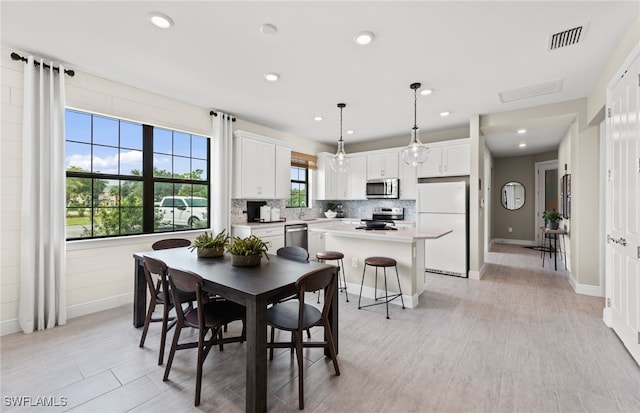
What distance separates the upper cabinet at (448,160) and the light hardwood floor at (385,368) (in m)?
2.58

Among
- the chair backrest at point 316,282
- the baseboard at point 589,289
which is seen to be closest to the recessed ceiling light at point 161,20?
the chair backrest at point 316,282

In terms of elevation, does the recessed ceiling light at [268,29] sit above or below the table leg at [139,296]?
above

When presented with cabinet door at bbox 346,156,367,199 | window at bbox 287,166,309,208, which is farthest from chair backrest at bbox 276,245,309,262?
cabinet door at bbox 346,156,367,199

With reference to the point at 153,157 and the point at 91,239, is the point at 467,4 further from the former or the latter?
the point at 91,239

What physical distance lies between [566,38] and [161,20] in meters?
3.43

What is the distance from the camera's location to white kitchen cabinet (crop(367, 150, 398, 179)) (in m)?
5.84

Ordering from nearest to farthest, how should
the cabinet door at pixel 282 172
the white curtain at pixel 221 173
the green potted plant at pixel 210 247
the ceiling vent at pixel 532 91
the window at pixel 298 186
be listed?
the green potted plant at pixel 210 247
the ceiling vent at pixel 532 91
the white curtain at pixel 221 173
the cabinet door at pixel 282 172
the window at pixel 298 186

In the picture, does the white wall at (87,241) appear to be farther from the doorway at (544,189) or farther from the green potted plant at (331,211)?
the doorway at (544,189)

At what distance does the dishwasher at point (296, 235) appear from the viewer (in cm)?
512

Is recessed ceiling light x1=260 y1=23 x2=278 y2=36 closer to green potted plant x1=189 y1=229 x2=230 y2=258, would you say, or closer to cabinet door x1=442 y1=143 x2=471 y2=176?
green potted plant x1=189 y1=229 x2=230 y2=258

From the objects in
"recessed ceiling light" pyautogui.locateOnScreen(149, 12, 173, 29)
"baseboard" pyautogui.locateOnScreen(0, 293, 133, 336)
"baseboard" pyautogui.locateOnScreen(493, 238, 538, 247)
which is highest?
"recessed ceiling light" pyautogui.locateOnScreen(149, 12, 173, 29)

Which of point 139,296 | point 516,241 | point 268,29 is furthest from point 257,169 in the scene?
point 516,241

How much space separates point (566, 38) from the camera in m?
2.45

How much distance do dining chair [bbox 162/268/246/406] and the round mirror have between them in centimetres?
873
